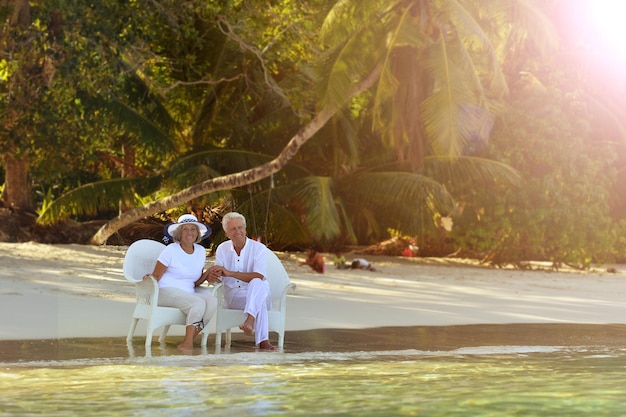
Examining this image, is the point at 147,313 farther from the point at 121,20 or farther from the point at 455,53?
the point at 455,53

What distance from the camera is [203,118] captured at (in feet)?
73.7

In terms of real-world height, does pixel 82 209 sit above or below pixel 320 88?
below

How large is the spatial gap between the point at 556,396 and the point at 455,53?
1225 cm

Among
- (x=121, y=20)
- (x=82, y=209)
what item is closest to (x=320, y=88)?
(x=121, y=20)

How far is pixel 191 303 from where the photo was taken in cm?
821

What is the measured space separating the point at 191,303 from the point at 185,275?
250 mm

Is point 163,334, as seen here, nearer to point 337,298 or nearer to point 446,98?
point 337,298

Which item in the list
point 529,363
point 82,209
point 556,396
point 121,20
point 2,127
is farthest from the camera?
point 82,209

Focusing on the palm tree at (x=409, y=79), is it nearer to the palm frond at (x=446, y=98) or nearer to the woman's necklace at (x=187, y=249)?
the palm frond at (x=446, y=98)

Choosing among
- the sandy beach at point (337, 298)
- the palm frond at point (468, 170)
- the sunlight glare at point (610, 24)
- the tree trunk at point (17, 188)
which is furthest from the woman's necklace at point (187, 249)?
the sunlight glare at point (610, 24)

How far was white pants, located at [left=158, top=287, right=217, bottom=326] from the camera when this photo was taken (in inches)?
323

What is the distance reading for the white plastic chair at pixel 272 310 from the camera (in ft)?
27.6

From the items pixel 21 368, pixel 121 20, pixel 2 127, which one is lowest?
pixel 21 368

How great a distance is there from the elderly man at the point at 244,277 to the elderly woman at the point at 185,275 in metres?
0.16
